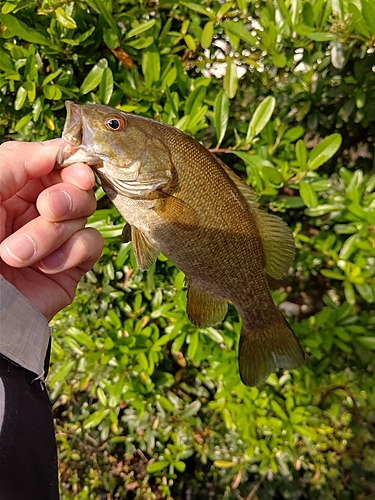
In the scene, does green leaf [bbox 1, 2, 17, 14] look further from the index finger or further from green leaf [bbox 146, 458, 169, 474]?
green leaf [bbox 146, 458, 169, 474]

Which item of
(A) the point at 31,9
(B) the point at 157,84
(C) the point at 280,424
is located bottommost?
(C) the point at 280,424

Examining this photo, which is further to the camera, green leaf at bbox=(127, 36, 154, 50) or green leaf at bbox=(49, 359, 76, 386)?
green leaf at bbox=(49, 359, 76, 386)

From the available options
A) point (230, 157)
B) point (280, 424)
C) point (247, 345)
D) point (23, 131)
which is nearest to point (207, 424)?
point (280, 424)

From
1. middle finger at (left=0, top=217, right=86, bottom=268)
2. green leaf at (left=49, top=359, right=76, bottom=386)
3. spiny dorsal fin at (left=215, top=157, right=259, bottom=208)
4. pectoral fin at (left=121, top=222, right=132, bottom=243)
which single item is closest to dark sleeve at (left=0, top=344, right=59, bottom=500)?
middle finger at (left=0, top=217, right=86, bottom=268)

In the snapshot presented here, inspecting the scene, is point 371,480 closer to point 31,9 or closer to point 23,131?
point 23,131

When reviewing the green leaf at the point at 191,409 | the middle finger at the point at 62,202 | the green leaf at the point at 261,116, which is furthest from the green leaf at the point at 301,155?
the green leaf at the point at 191,409

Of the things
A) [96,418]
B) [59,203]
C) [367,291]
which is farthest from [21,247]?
[96,418]
